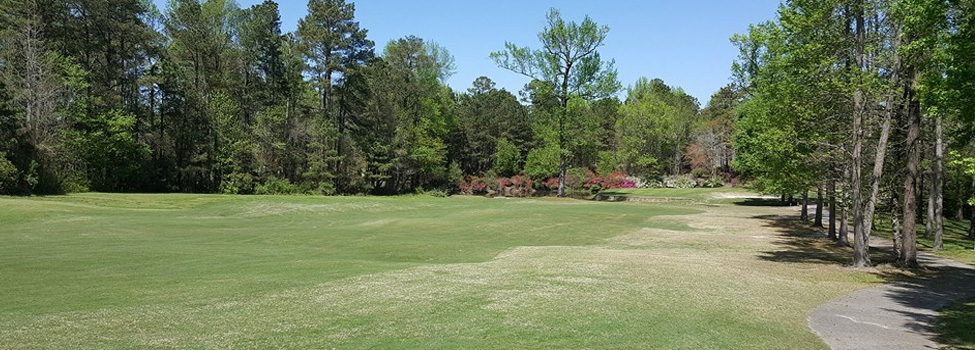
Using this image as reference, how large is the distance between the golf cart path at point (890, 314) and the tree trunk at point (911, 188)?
133cm

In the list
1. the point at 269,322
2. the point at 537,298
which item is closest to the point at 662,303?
the point at 537,298

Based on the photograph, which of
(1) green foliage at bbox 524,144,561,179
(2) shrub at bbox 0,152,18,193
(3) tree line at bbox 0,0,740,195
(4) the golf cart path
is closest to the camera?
(4) the golf cart path

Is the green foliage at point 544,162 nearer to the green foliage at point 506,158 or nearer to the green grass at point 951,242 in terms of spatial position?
the green foliage at point 506,158

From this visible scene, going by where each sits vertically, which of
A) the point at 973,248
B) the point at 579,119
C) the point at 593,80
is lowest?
the point at 973,248

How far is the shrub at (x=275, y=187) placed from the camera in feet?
184

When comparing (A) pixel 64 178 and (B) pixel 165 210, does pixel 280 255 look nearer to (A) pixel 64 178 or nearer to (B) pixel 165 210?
(B) pixel 165 210

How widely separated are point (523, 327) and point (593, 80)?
49241mm

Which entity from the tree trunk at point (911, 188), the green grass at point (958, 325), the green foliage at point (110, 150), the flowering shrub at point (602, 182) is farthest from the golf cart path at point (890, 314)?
the green foliage at point (110, 150)

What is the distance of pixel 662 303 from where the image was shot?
35.9 feet

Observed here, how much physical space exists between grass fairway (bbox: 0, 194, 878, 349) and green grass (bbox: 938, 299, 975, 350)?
2.09 meters

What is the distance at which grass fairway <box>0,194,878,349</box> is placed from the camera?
324 inches

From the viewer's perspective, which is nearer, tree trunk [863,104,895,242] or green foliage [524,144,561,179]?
tree trunk [863,104,895,242]

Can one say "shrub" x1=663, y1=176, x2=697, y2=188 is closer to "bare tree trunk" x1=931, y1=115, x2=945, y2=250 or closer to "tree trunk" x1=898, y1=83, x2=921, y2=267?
"bare tree trunk" x1=931, y1=115, x2=945, y2=250

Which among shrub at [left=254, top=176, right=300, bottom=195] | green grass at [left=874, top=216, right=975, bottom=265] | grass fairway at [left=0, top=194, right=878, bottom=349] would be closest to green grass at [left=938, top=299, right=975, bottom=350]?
grass fairway at [left=0, top=194, right=878, bottom=349]
